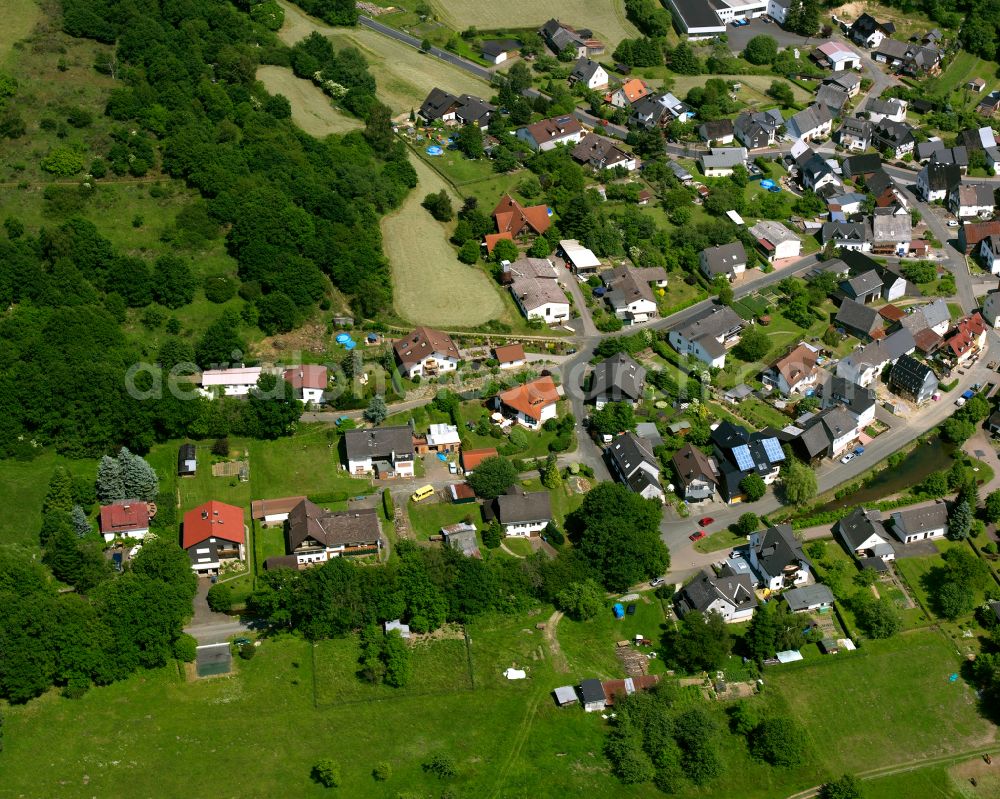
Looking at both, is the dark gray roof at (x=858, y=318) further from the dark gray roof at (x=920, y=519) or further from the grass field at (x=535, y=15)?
the grass field at (x=535, y=15)

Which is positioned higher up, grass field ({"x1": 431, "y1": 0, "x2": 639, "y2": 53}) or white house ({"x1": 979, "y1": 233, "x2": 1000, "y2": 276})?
white house ({"x1": 979, "y1": 233, "x2": 1000, "y2": 276})

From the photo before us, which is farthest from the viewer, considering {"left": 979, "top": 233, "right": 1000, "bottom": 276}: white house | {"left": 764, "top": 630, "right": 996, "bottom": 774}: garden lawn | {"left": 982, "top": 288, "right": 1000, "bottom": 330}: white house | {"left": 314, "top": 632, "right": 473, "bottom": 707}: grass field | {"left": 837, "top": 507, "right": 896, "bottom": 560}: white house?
{"left": 979, "top": 233, "right": 1000, "bottom": 276}: white house

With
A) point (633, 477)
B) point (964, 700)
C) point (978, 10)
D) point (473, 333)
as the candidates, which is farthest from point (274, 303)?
point (978, 10)

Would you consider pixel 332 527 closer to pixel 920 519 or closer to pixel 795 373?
pixel 795 373

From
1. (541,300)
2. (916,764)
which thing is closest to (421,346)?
(541,300)

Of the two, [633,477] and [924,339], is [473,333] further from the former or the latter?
[924,339]

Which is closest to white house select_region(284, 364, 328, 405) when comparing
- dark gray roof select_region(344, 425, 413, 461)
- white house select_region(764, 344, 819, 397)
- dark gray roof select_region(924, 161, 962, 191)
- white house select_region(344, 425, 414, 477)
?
dark gray roof select_region(344, 425, 413, 461)

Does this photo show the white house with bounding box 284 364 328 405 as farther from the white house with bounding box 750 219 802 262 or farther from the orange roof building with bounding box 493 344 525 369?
the white house with bounding box 750 219 802 262
